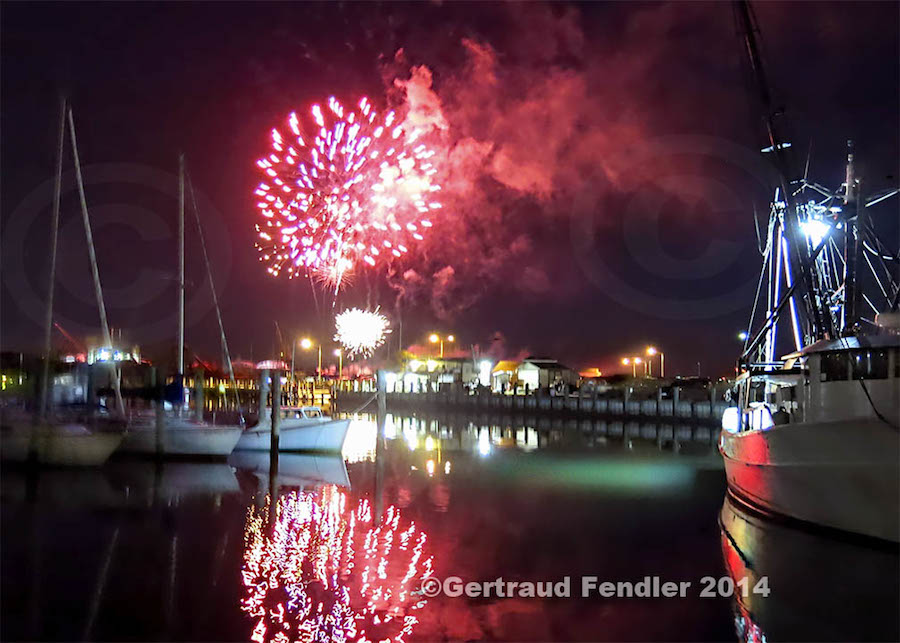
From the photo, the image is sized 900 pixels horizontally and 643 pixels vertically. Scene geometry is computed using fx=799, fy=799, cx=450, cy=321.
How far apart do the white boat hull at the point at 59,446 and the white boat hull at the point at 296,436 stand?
6.83 metres

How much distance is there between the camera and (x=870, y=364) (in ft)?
52.4

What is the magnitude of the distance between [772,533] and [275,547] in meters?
10.5

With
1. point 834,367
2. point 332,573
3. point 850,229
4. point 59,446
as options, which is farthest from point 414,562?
point 850,229

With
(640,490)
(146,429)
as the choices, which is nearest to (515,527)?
(640,490)

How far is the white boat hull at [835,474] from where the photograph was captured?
47.4 ft

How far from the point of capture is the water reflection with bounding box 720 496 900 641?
11.5m

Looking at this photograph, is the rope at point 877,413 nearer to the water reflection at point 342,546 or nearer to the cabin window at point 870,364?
the cabin window at point 870,364

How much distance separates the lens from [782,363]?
76.0ft

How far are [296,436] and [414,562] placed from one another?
1842 centimetres

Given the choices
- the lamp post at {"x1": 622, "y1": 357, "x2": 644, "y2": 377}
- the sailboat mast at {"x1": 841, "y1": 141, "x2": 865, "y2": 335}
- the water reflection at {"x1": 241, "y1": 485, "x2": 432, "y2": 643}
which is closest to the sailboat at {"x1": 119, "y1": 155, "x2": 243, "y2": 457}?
the water reflection at {"x1": 241, "y1": 485, "x2": 432, "y2": 643}

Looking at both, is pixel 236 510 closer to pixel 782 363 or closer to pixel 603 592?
pixel 603 592

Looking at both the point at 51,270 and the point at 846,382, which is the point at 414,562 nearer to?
the point at 846,382

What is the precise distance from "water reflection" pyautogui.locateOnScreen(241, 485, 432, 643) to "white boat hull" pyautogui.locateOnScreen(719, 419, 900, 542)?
7733mm

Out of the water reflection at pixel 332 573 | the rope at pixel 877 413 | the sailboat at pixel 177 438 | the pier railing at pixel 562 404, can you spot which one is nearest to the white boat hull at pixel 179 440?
the sailboat at pixel 177 438
